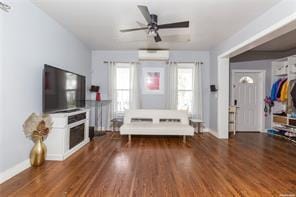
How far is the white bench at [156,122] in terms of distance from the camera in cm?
510

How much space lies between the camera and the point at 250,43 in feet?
13.2

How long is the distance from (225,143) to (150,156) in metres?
2.18

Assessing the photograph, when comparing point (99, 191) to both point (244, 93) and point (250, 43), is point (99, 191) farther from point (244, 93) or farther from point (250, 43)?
point (244, 93)

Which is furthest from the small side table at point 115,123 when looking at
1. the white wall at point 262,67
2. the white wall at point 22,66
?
the white wall at point 262,67

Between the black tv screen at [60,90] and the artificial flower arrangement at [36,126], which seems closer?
the artificial flower arrangement at [36,126]

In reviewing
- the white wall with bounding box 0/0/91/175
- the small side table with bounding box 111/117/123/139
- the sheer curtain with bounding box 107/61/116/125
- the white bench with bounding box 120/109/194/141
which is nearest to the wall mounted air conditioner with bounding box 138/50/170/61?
the sheer curtain with bounding box 107/61/116/125

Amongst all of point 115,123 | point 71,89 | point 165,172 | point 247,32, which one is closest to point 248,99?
point 247,32

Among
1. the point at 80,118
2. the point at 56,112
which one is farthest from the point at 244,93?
the point at 56,112

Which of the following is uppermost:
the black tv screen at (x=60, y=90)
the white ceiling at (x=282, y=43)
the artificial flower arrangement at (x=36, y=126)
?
the white ceiling at (x=282, y=43)

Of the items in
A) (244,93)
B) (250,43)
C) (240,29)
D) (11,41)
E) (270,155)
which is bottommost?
(270,155)

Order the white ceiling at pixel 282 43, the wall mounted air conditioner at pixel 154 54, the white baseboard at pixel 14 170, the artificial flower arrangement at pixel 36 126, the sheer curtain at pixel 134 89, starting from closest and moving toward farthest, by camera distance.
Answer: the white baseboard at pixel 14 170 < the artificial flower arrangement at pixel 36 126 < the white ceiling at pixel 282 43 < the wall mounted air conditioner at pixel 154 54 < the sheer curtain at pixel 134 89

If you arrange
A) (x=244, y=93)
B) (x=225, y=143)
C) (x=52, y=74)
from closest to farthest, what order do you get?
(x=52, y=74) → (x=225, y=143) → (x=244, y=93)

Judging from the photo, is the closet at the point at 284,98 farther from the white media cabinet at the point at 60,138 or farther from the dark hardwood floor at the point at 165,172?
the white media cabinet at the point at 60,138

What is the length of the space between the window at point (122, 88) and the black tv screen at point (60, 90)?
1775 mm
